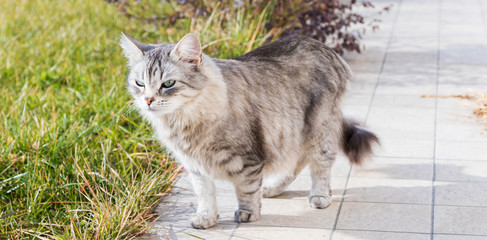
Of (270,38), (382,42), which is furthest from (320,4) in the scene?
(382,42)

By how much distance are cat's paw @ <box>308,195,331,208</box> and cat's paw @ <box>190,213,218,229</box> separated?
67cm

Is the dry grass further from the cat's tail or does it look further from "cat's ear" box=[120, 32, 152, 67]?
"cat's ear" box=[120, 32, 152, 67]

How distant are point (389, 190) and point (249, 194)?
1.06 meters

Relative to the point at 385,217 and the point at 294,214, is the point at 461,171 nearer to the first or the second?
the point at 385,217

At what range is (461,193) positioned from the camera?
14.1 ft

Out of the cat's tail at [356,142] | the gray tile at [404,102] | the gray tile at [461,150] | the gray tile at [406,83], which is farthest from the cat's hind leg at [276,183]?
the gray tile at [406,83]

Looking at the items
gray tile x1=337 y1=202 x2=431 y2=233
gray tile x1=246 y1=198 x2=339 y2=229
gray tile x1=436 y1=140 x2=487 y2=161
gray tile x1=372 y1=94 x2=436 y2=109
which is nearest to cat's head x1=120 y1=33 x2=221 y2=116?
gray tile x1=246 y1=198 x2=339 y2=229

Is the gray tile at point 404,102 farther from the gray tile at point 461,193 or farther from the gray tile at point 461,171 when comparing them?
the gray tile at point 461,193

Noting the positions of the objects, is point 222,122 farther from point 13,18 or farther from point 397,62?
point 13,18

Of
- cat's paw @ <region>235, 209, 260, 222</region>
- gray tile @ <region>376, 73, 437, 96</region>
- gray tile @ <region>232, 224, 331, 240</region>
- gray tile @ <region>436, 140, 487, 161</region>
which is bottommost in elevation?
gray tile @ <region>376, 73, 437, 96</region>

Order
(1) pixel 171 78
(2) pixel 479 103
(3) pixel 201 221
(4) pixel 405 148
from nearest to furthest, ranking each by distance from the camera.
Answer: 1. (1) pixel 171 78
2. (3) pixel 201 221
3. (4) pixel 405 148
4. (2) pixel 479 103

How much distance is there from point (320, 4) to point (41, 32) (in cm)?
346

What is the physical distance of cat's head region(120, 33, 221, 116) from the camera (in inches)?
141

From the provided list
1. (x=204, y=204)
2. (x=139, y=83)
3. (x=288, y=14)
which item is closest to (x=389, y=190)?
(x=204, y=204)
